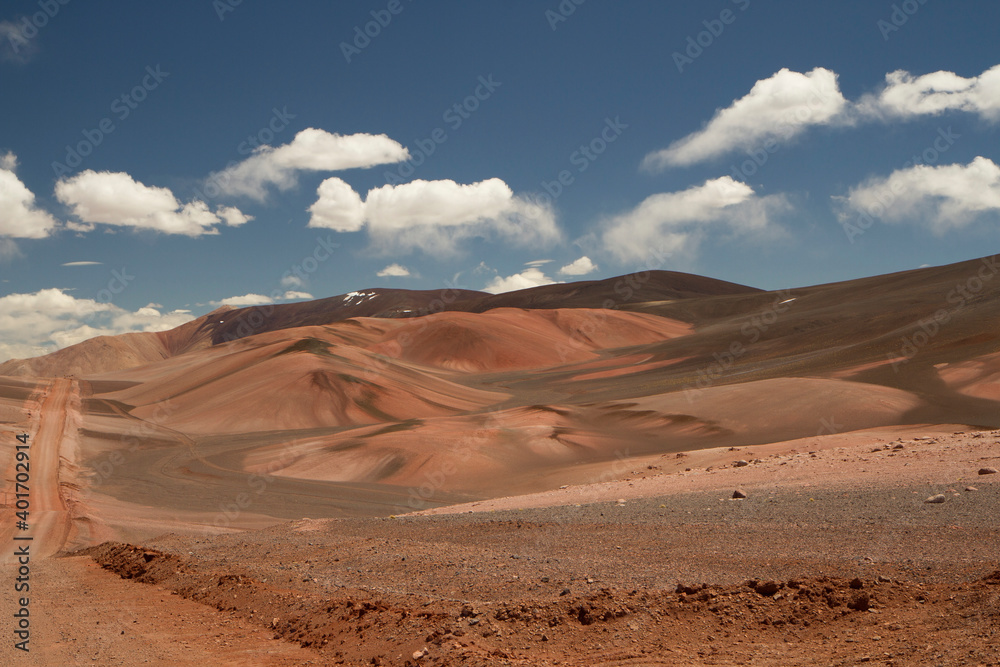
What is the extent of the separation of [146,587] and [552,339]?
9896 centimetres

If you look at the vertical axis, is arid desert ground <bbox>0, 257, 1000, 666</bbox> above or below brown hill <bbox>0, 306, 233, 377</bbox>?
→ below

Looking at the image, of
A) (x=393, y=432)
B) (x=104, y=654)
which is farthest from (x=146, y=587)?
(x=393, y=432)

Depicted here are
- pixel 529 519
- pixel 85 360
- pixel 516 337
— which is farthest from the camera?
pixel 85 360

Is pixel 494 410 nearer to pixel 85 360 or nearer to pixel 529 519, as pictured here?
pixel 529 519

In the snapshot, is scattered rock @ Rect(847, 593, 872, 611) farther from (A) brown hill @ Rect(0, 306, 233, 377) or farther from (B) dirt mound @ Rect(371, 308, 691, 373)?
(A) brown hill @ Rect(0, 306, 233, 377)

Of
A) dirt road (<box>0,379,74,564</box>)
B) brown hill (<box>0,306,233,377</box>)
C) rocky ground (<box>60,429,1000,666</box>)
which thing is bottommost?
rocky ground (<box>60,429,1000,666</box>)

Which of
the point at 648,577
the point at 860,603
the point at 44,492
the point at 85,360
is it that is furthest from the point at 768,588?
the point at 85,360

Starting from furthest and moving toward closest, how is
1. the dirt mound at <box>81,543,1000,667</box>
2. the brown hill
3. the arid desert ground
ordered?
the brown hill → the arid desert ground → the dirt mound at <box>81,543,1000,667</box>

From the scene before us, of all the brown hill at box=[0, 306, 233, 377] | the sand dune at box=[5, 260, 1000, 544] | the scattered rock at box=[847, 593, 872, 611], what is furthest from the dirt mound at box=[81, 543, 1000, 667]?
the brown hill at box=[0, 306, 233, 377]

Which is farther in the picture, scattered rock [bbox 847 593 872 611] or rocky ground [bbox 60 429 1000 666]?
scattered rock [bbox 847 593 872 611]

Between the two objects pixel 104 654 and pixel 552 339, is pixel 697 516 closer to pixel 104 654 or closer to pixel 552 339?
pixel 104 654

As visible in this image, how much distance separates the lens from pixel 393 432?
1421 inches

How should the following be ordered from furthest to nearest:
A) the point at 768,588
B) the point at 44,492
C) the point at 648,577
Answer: the point at 44,492, the point at 648,577, the point at 768,588

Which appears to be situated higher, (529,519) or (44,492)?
(44,492)
